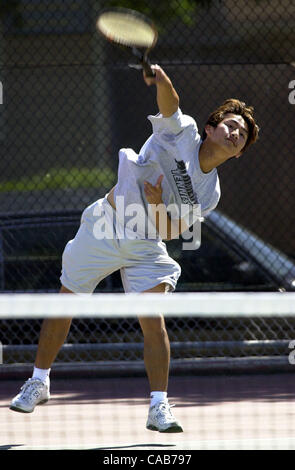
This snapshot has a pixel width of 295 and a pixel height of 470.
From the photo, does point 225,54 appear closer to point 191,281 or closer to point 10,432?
point 191,281

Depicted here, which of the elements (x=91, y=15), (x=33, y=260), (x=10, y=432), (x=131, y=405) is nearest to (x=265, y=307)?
(x=10, y=432)

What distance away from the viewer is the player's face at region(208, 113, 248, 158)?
4.39 metres

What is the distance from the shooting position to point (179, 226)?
4449 millimetres

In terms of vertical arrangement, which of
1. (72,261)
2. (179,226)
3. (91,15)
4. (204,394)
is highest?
(91,15)

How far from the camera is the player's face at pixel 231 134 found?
439 cm

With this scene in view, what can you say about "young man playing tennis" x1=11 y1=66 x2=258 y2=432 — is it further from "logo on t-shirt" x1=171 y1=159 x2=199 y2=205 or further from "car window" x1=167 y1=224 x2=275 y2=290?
"car window" x1=167 y1=224 x2=275 y2=290

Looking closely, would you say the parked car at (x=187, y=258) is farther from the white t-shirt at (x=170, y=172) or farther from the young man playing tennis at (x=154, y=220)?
the white t-shirt at (x=170, y=172)

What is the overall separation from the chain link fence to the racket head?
2.22 meters

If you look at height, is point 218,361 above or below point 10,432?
above

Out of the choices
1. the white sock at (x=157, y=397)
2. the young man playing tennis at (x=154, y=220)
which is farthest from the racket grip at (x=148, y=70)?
the white sock at (x=157, y=397)

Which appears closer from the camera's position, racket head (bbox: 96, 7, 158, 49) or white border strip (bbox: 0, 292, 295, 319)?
white border strip (bbox: 0, 292, 295, 319)

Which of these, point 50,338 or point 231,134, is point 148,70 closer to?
point 231,134

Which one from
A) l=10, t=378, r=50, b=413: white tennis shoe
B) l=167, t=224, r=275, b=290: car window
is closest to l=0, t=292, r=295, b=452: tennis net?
l=10, t=378, r=50, b=413: white tennis shoe
